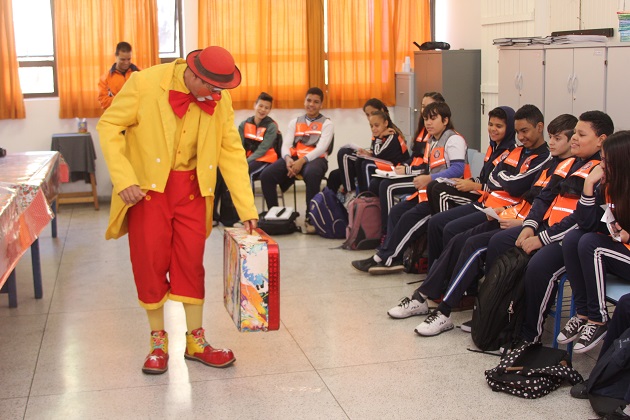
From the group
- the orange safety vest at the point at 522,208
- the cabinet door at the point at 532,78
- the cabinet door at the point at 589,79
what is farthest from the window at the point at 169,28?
the orange safety vest at the point at 522,208

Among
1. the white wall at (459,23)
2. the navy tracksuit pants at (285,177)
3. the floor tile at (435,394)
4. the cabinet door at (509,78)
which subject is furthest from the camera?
the white wall at (459,23)

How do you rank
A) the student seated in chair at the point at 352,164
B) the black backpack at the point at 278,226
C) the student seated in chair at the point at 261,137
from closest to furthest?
1. the student seated in chair at the point at 352,164
2. the black backpack at the point at 278,226
3. the student seated in chair at the point at 261,137

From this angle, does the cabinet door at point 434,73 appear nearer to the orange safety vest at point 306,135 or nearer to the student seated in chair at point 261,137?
the orange safety vest at point 306,135

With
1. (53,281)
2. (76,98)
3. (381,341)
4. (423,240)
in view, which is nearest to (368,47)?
(76,98)

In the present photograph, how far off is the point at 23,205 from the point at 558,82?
12.9 feet

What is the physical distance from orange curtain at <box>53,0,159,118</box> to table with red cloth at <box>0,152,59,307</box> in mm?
2571

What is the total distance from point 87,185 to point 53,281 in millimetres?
3373

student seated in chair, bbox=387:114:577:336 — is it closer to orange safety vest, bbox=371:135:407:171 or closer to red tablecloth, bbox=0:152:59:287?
orange safety vest, bbox=371:135:407:171

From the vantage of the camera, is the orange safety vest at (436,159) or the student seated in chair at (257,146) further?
the student seated in chair at (257,146)

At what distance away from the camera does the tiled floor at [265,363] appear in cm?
363

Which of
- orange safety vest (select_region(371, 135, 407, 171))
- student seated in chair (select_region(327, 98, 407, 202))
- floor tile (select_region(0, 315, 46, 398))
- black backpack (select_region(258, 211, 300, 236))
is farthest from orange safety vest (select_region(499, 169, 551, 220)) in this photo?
black backpack (select_region(258, 211, 300, 236))

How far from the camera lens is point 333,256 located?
6.42 metres

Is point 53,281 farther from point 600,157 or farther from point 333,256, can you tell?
point 600,157

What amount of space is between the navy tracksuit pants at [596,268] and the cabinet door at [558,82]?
262cm
